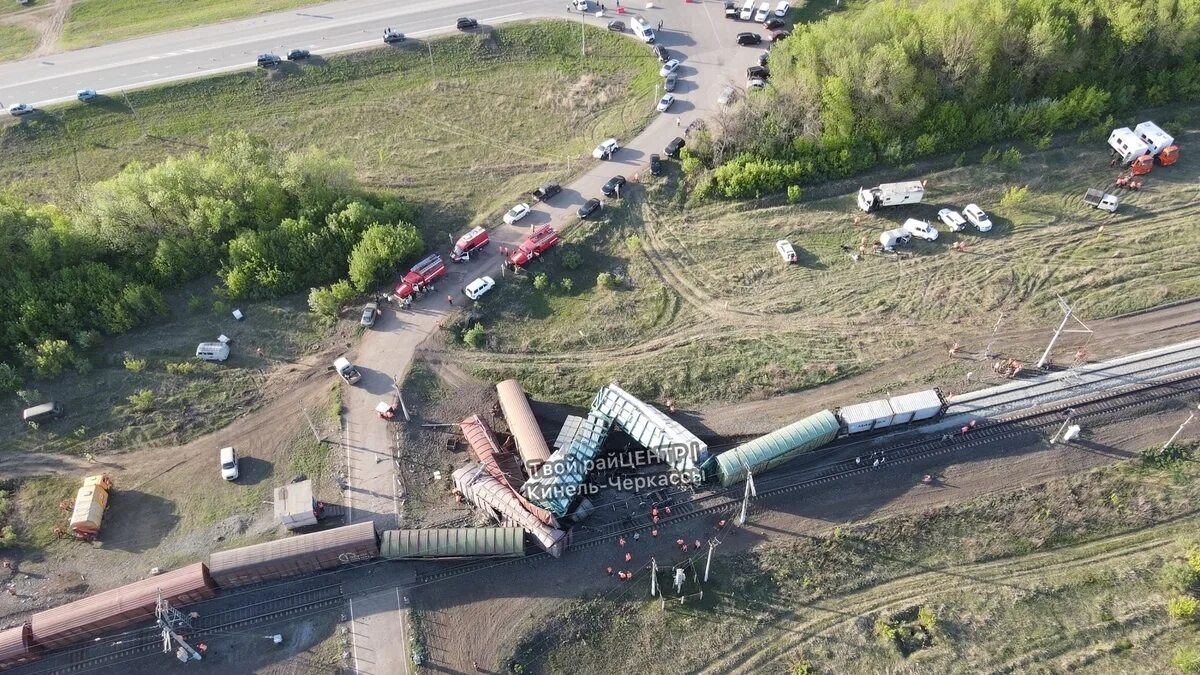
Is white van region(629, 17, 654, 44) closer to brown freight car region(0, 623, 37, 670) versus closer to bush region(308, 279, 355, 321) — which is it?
bush region(308, 279, 355, 321)

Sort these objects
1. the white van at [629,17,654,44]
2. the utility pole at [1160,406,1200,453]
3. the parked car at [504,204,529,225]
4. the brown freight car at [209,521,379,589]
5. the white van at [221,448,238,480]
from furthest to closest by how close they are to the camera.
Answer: the white van at [629,17,654,44] < the parked car at [504,204,529,225] < the white van at [221,448,238,480] < the utility pole at [1160,406,1200,453] < the brown freight car at [209,521,379,589]

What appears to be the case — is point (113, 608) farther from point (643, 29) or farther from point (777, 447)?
point (643, 29)

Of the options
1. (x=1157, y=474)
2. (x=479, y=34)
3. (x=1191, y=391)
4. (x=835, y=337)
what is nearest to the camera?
(x=1157, y=474)

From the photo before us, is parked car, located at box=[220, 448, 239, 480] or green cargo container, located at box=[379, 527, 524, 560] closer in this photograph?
green cargo container, located at box=[379, 527, 524, 560]

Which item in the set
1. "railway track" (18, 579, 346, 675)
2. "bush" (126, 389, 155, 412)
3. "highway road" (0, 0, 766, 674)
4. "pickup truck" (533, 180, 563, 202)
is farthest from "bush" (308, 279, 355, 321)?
"railway track" (18, 579, 346, 675)

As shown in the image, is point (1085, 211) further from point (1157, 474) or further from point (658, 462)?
point (658, 462)

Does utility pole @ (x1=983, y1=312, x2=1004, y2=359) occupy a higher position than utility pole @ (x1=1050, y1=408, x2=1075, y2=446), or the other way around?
utility pole @ (x1=983, y1=312, x2=1004, y2=359)

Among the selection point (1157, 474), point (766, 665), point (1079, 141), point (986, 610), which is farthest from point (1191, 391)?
point (766, 665)
